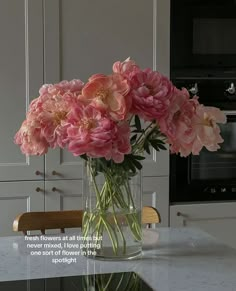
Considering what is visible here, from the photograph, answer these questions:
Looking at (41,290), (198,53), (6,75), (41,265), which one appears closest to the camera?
(41,290)

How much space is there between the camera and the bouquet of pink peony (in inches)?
47.6

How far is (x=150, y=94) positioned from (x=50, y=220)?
63 centimetres

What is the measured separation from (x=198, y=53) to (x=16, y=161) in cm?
95

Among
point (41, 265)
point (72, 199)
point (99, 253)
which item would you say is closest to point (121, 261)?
point (99, 253)

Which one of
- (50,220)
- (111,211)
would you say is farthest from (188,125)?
(50,220)

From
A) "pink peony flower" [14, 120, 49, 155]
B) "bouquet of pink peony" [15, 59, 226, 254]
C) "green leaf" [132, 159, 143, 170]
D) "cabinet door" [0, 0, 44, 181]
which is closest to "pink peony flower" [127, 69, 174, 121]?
"bouquet of pink peony" [15, 59, 226, 254]

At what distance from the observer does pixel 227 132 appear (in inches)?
105

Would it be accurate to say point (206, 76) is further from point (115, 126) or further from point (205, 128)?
point (115, 126)

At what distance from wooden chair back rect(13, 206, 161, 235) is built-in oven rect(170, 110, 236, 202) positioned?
89 cm

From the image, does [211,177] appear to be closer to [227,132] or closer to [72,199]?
[227,132]

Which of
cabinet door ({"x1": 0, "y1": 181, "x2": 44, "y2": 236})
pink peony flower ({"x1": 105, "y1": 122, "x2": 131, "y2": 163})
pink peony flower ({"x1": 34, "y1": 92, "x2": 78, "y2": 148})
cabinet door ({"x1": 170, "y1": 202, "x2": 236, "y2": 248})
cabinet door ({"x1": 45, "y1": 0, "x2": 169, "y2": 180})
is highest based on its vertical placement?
cabinet door ({"x1": 45, "y1": 0, "x2": 169, "y2": 180})

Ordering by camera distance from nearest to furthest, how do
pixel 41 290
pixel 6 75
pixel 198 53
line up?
pixel 41 290, pixel 6 75, pixel 198 53

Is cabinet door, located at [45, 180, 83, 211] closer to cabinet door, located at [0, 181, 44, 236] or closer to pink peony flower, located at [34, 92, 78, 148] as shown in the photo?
cabinet door, located at [0, 181, 44, 236]

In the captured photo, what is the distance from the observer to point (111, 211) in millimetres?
1341
